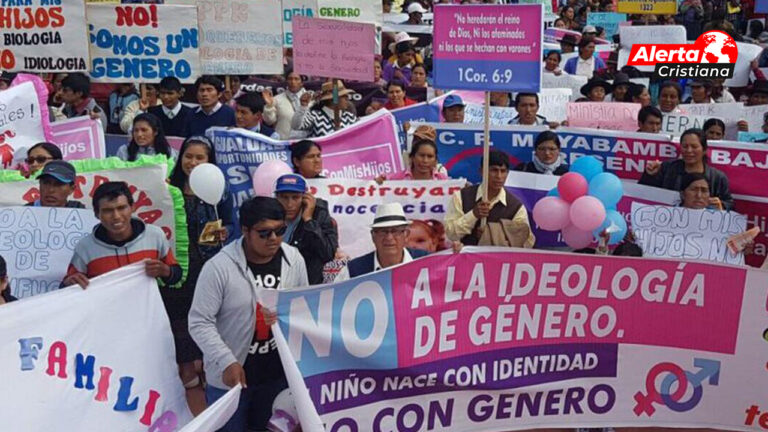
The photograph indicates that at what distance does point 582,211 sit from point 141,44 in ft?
16.1

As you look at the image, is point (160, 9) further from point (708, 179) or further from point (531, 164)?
point (708, 179)

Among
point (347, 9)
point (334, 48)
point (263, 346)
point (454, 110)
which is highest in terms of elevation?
point (347, 9)

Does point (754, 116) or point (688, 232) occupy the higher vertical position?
point (754, 116)

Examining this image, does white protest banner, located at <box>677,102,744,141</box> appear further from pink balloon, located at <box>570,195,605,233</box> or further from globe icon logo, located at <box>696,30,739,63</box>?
pink balloon, located at <box>570,195,605,233</box>

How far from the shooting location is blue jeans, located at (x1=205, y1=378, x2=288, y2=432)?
510cm

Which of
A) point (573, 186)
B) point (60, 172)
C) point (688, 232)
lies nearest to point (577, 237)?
point (573, 186)

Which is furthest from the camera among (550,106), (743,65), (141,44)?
(743,65)

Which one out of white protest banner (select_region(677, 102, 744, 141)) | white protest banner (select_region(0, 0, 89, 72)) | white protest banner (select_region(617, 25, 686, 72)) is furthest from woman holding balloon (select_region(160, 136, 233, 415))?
white protest banner (select_region(617, 25, 686, 72))

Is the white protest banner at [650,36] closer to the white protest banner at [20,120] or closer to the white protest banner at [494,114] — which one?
the white protest banner at [494,114]

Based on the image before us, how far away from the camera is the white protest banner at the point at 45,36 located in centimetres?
922

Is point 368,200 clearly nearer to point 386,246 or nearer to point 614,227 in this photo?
point 614,227

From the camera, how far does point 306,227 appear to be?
5.96 meters

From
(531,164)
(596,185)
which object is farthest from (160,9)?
(596,185)

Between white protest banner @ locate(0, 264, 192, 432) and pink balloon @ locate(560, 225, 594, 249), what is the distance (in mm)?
2762
